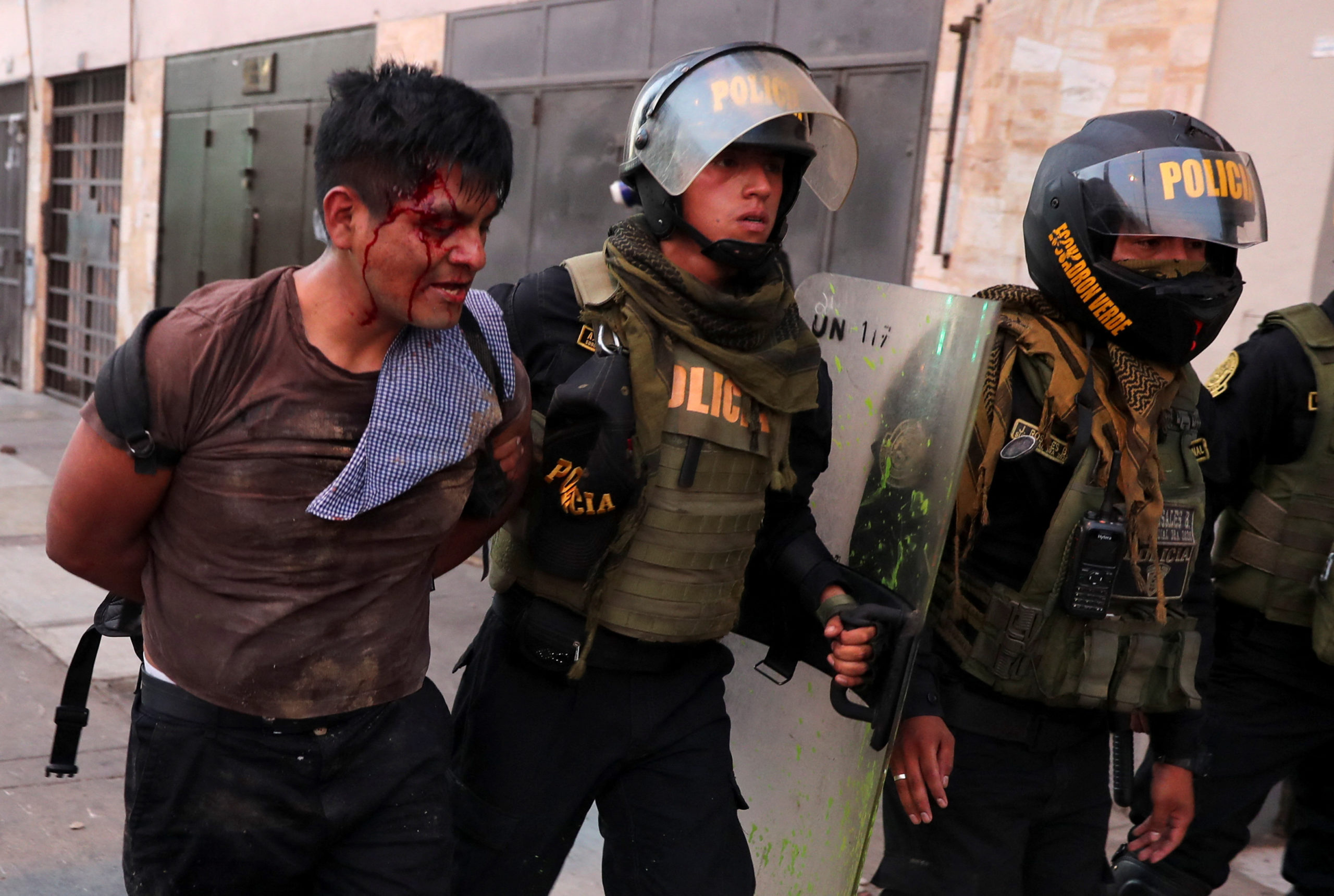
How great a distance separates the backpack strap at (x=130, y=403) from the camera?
169cm

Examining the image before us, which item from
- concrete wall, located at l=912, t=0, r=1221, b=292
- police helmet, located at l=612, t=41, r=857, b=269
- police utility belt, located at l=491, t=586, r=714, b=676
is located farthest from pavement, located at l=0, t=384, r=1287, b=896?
concrete wall, located at l=912, t=0, r=1221, b=292

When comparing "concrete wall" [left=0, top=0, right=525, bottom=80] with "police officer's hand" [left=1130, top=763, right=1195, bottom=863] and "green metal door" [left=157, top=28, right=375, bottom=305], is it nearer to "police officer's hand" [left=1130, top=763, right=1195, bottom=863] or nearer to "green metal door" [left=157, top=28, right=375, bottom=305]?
"green metal door" [left=157, top=28, right=375, bottom=305]

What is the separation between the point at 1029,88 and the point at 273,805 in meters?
3.78

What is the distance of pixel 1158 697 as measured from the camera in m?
2.42

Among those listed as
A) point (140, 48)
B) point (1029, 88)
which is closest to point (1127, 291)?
point (1029, 88)

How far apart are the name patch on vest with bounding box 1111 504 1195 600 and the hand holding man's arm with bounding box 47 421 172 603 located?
1.63 metres

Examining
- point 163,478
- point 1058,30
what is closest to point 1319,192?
point 1058,30

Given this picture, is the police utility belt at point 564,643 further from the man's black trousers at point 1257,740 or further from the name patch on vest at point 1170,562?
the man's black trousers at point 1257,740

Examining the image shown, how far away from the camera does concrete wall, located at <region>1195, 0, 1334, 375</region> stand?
155 inches

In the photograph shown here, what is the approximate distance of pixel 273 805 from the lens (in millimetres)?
1846

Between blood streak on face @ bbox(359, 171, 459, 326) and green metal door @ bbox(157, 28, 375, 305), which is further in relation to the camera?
green metal door @ bbox(157, 28, 375, 305)

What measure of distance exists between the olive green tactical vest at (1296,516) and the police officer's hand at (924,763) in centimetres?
107

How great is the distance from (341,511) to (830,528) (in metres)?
1.17

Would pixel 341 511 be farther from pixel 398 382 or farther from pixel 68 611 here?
pixel 68 611
